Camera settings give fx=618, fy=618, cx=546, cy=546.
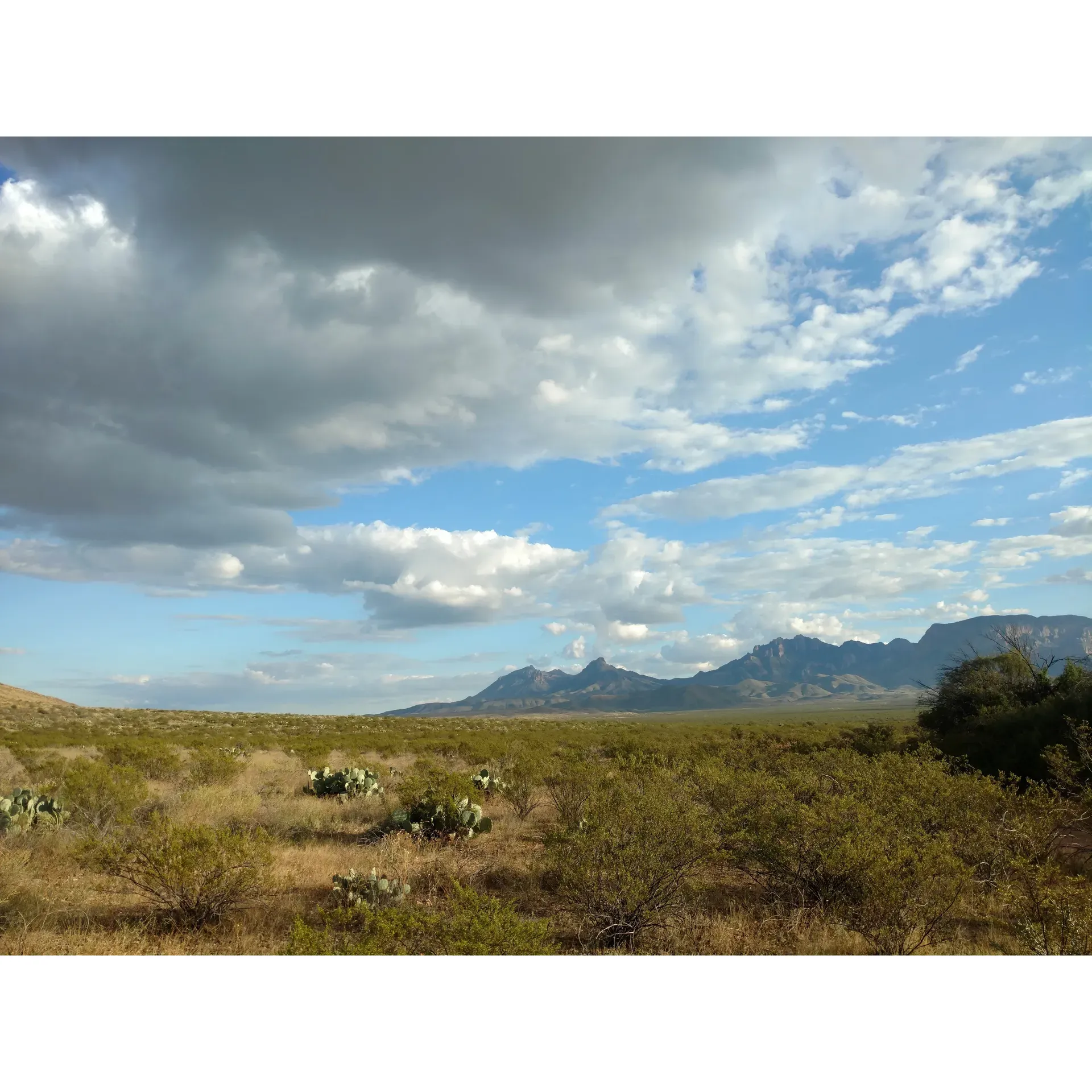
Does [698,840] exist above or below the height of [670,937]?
above

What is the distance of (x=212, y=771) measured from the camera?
59.6 ft

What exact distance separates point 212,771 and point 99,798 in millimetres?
7169

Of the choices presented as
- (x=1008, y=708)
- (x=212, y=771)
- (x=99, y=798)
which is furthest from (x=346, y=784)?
(x=1008, y=708)

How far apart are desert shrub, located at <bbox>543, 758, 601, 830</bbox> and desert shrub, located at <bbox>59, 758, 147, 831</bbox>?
803 cm

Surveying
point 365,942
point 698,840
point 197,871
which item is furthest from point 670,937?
point 197,871

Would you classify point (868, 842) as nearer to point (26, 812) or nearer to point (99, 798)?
point (99, 798)

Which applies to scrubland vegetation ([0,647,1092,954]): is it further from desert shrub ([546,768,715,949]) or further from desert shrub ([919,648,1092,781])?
desert shrub ([919,648,1092,781])

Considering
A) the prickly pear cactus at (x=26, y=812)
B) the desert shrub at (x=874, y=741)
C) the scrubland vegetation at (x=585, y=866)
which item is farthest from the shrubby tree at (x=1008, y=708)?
the prickly pear cactus at (x=26, y=812)

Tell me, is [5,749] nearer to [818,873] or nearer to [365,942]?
[365,942]

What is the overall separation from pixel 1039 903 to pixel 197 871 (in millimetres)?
9185

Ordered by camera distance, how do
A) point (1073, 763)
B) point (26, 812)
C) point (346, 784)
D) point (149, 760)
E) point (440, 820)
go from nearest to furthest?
point (26, 812) < point (440, 820) < point (1073, 763) < point (346, 784) < point (149, 760)

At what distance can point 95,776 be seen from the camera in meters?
11.7

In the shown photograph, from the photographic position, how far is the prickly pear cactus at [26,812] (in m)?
10.4

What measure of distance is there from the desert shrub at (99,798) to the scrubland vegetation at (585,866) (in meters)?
0.04
